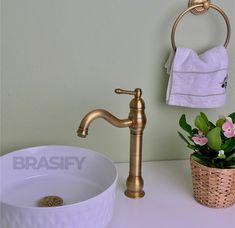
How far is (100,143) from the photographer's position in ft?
3.60

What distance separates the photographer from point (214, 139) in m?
0.84

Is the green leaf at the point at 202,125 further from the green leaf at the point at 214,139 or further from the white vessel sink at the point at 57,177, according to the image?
the white vessel sink at the point at 57,177

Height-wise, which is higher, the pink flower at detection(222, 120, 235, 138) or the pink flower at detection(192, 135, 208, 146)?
the pink flower at detection(222, 120, 235, 138)

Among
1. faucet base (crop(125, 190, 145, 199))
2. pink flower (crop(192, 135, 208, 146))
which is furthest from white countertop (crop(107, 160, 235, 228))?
pink flower (crop(192, 135, 208, 146))

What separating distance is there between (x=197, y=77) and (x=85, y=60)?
34cm

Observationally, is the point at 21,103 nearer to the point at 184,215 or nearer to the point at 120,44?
the point at 120,44

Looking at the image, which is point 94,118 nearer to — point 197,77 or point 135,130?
point 135,130

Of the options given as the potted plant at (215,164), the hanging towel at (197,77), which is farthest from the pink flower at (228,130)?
the hanging towel at (197,77)

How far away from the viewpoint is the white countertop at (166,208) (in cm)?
82

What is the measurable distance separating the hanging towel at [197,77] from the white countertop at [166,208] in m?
0.23

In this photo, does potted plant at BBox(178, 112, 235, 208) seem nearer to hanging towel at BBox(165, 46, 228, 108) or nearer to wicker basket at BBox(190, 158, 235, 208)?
wicker basket at BBox(190, 158, 235, 208)

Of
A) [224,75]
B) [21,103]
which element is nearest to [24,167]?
[21,103]

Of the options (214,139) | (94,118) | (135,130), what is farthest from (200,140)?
(94,118)

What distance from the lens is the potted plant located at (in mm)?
834
